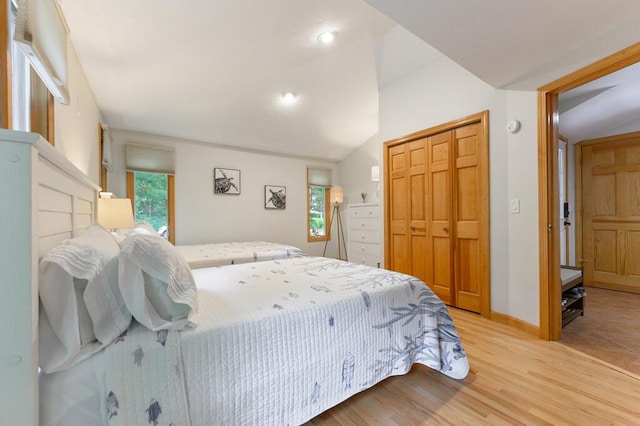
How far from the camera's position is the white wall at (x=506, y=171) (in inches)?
86.1

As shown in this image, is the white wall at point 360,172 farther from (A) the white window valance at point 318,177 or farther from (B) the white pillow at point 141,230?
(B) the white pillow at point 141,230

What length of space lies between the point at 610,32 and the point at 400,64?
5.85 feet

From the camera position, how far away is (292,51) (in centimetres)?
276

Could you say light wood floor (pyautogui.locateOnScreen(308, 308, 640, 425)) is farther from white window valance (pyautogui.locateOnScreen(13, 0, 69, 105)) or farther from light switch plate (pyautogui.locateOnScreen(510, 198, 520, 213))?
white window valance (pyautogui.locateOnScreen(13, 0, 69, 105))

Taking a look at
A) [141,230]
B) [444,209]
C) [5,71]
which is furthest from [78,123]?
[444,209]

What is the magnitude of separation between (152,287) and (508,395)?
1.85 m

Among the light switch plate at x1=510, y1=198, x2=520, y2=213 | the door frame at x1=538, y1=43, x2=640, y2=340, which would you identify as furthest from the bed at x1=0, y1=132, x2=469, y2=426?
the light switch plate at x1=510, y1=198, x2=520, y2=213

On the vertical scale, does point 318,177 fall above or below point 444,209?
above

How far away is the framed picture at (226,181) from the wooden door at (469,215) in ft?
11.1

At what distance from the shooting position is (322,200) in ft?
19.1

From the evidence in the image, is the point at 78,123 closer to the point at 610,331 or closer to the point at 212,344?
the point at 212,344

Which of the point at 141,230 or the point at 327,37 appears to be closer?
the point at 141,230

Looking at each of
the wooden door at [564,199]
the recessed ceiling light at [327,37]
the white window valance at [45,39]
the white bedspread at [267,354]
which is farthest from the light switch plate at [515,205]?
the white window valance at [45,39]

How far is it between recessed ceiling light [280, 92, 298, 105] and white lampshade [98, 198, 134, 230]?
7.38ft
